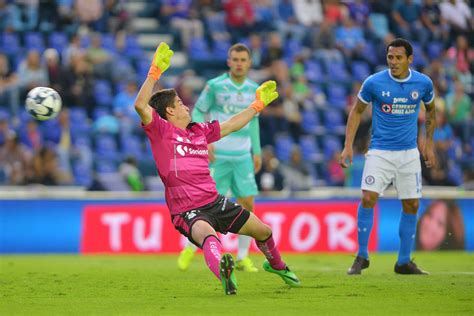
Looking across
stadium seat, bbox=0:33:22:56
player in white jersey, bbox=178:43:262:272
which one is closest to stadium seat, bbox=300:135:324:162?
stadium seat, bbox=0:33:22:56

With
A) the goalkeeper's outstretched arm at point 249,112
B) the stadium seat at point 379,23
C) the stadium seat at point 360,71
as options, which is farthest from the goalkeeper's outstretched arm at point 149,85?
the stadium seat at point 379,23

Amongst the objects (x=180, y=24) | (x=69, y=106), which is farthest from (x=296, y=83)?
(x=69, y=106)

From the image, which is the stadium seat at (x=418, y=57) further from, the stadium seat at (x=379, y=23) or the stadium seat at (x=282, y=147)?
the stadium seat at (x=282, y=147)

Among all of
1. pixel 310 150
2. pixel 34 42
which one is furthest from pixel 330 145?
pixel 34 42

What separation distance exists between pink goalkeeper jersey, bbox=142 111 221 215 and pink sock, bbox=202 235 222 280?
0.50 meters

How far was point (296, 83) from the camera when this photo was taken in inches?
912

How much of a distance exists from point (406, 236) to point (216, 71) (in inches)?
481

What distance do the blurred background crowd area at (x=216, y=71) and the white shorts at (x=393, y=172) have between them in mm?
7538

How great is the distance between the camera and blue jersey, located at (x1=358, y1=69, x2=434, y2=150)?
37.9 ft

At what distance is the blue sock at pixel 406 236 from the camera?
39.0 feet

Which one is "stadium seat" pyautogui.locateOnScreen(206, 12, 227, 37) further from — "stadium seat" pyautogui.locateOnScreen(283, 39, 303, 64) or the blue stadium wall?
the blue stadium wall

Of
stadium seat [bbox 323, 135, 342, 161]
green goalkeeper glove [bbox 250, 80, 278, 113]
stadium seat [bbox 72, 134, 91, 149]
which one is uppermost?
green goalkeeper glove [bbox 250, 80, 278, 113]

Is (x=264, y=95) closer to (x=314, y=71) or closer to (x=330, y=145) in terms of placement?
(x=330, y=145)

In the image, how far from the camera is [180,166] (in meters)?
9.51
